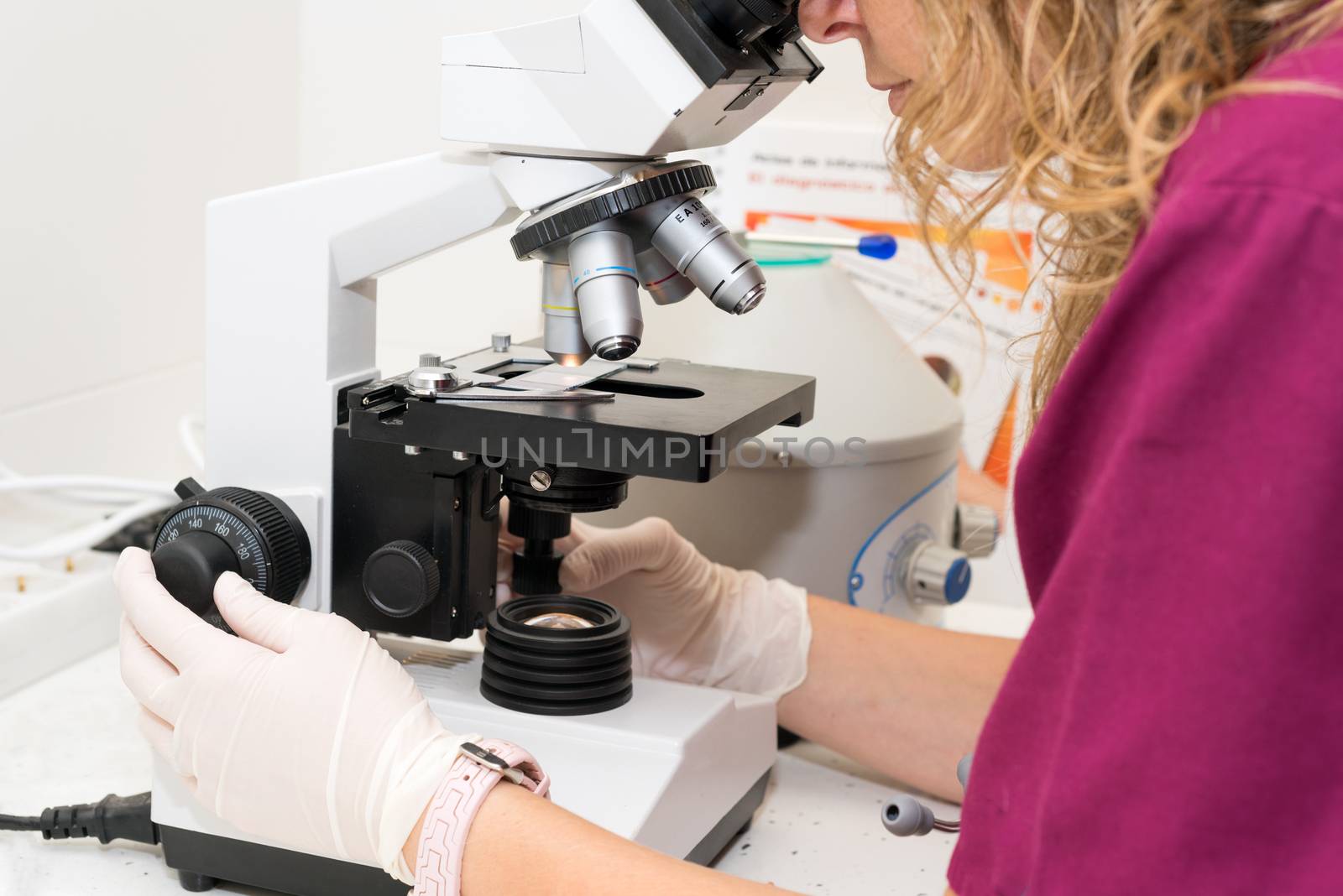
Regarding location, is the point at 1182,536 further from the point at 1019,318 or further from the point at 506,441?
the point at 1019,318

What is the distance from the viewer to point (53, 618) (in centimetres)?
121

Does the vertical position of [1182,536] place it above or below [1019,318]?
above

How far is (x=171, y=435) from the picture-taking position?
1653 mm

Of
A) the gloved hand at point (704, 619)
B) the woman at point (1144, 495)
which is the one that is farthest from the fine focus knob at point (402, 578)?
the gloved hand at point (704, 619)

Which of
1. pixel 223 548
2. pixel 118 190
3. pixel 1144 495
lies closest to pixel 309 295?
pixel 223 548

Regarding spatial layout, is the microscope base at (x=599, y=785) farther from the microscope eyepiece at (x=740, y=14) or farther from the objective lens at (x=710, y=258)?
the microscope eyepiece at (x=740, y=14)

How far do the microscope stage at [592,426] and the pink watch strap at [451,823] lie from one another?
196mm

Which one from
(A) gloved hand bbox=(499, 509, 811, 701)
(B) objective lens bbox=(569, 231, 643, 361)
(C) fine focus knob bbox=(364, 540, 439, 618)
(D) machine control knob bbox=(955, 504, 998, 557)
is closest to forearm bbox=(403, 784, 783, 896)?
(C) fine focus knob bbox=(364, 540, 439, 618)

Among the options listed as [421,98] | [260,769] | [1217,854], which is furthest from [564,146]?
[421,98]

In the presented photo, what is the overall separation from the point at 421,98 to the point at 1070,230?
3.95 ft

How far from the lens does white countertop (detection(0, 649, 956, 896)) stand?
89cm

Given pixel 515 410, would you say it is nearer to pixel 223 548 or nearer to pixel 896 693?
pixel 223 548

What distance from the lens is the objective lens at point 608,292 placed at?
78cm

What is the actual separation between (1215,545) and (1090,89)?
9.3 inches
